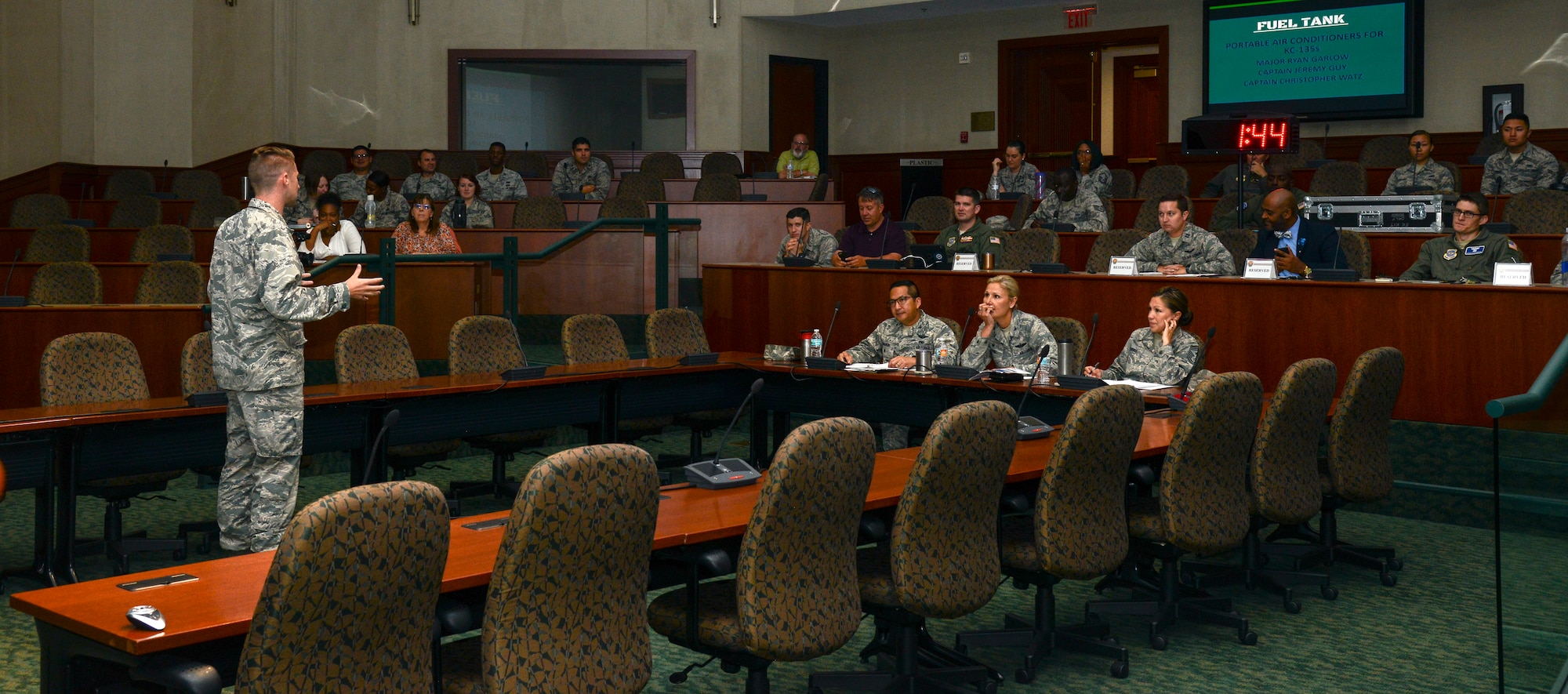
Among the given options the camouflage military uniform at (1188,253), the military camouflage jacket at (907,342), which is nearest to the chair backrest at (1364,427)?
the military camouflage jacket at (907,342)

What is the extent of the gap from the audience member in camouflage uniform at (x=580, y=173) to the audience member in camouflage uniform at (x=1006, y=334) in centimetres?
675

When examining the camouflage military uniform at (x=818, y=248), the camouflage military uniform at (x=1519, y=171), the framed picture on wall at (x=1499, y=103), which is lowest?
the camouflage military uniform at (x=818, y=248)

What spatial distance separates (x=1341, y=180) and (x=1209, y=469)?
6925mm

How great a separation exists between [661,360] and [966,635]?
307 cm

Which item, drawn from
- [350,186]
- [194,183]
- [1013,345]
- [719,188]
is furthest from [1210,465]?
[194,183]

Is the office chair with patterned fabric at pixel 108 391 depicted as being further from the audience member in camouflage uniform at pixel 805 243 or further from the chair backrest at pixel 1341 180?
the chair backrest at pixel 1341 180

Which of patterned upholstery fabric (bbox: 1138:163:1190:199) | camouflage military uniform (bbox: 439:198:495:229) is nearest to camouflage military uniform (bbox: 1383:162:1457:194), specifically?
patterned upholstery fabric (bbox: 1138:163:1190:199)

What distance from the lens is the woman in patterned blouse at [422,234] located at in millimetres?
8828

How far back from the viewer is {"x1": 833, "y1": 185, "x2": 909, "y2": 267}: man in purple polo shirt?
→ 341 inches

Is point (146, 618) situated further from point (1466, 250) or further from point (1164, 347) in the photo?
point (1466, 250)

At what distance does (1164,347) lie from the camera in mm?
5816

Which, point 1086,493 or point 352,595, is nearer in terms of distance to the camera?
point 352,595

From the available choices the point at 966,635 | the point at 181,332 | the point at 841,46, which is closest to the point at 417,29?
the point at 841,46

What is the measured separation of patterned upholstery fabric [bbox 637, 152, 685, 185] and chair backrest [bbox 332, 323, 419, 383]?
23.1 feet
